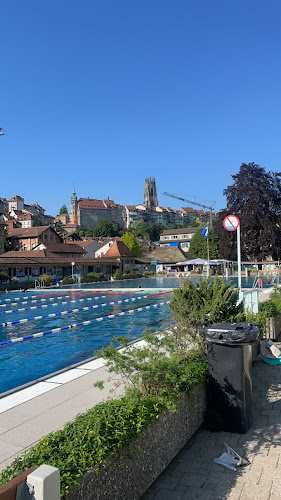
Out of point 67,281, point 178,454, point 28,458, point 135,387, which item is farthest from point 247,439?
point 67,281

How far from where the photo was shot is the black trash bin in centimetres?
446

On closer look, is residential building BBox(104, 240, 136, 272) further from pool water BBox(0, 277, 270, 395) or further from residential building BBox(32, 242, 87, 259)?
pool water BBox(0, 277, 270, 395)

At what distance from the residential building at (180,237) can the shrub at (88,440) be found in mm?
100556

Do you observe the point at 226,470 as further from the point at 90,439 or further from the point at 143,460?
the point at 90,439

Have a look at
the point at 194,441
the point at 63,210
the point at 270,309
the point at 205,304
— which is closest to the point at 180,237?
the point at 63,210

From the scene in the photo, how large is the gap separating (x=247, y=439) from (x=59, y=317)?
48.9 ft

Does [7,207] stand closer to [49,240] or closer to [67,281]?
[49,240]

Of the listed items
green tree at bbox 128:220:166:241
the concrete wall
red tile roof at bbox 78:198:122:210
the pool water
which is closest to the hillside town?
green tree at bbox 128:220:166:241

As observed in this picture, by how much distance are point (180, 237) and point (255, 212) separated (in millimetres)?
70220

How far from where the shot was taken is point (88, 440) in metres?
2.74

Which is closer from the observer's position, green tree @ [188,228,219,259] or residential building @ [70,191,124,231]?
green tree @ [188,228,219,259]

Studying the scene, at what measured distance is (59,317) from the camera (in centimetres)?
1820

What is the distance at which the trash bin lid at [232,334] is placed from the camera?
14.8ft

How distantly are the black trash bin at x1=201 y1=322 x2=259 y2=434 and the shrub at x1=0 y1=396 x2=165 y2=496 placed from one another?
4.60ft
